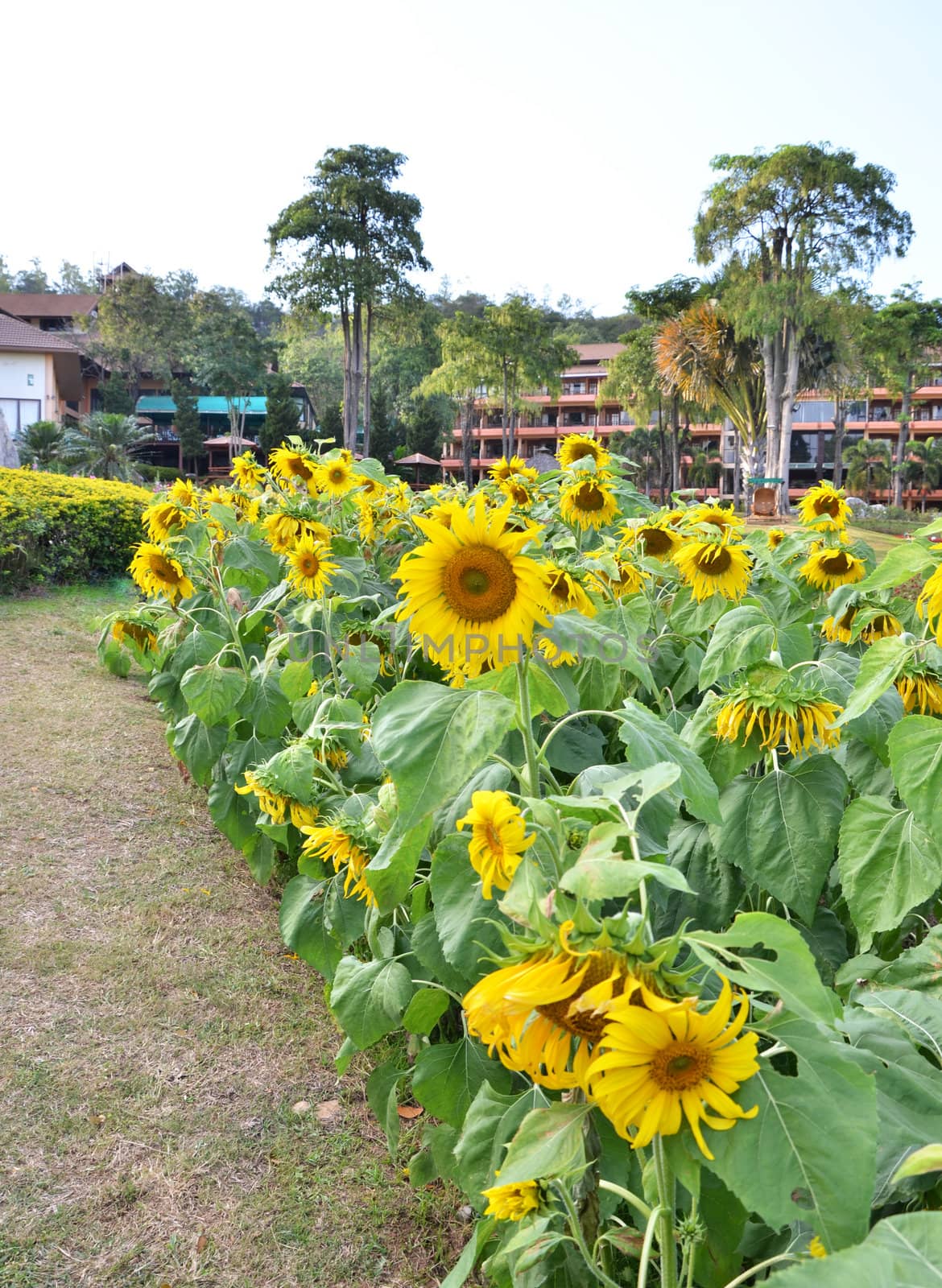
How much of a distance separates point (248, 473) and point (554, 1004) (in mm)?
3818

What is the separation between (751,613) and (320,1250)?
1.59m

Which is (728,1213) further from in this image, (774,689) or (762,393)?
(762,393)

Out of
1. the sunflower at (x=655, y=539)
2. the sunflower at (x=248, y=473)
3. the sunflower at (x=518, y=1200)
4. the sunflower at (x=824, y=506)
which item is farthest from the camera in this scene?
the sunflower at (x=248, y=473)

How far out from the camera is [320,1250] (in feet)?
6.92

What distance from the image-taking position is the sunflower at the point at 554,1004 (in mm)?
715

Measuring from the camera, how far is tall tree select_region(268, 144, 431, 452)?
1406 inches

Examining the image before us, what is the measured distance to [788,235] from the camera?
28.7 meters

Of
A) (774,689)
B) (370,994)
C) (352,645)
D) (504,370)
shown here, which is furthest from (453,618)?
(504,370)

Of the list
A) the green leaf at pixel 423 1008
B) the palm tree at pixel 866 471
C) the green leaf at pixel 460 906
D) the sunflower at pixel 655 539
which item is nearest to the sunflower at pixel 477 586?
the green leaf at pixel 460 906

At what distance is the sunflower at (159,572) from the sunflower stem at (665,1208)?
2.93 m

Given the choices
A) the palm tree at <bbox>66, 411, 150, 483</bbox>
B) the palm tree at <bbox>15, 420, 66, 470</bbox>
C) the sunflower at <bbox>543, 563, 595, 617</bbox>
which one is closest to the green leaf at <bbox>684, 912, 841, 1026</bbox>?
the sunflower at <bbox>543, 563, 595, 617</bbox>

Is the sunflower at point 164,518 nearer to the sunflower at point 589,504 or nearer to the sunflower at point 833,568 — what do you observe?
the sunflower at point 589,504

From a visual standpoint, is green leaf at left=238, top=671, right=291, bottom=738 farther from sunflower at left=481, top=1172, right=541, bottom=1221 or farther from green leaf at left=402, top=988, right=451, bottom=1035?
sunflower at left=481, top=1172, right=541, bottom=1221

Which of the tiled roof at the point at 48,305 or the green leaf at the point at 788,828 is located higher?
the tiled roof at the point at 48,305
